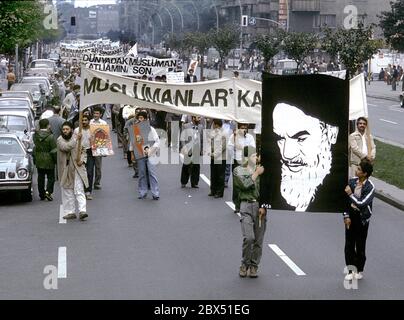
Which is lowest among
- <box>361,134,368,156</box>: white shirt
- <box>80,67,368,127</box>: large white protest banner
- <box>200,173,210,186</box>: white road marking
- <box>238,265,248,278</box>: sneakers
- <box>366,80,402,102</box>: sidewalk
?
<box>366,80,402,102</box>: sidewalk

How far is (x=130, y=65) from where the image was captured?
26.3 metres

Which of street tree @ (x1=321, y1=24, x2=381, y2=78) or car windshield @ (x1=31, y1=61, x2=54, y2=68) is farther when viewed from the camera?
car windshield @ (x1=31, y1=61, x2=54, y2=68)

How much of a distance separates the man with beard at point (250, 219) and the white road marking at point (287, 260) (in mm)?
680

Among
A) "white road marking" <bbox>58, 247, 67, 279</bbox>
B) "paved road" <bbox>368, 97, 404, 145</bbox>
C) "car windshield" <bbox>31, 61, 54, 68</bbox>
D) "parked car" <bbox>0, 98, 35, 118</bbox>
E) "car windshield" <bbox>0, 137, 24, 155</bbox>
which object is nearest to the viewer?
"white road marking" <bbox>58, 247, 67, 279</bbox>

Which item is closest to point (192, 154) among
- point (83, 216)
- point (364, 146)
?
point (83, 216)

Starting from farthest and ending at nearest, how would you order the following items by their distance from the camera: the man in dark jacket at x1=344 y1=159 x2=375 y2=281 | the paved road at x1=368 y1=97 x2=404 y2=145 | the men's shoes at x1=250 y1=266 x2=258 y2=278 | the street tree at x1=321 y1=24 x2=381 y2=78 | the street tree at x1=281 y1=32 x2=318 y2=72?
the street tree at x1=281 y1=32 x2=318 y2=72
the paved road at x1=368 y1=97 x2=404 y2=145
the street tree at x1=321 y1=24 x2=381 y2=78
the men's shoes at x1=250 y1=266 x2=258 y2=278
the man in dark jacket at x1=344 y1=159 x2=375 y2=281

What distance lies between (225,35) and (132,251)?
53.2 m

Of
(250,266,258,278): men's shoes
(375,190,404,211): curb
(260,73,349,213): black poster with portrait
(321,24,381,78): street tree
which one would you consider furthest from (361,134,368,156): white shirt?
(321,24,381,78): street tree

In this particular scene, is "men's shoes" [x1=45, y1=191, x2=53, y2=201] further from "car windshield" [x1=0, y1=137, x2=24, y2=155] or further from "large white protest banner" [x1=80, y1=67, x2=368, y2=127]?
"large white protest banner" [x1=80, y1=67, x2=368, y2=127]

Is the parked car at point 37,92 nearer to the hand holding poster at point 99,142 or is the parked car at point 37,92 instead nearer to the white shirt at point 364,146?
the hand holding poster at point 99,142

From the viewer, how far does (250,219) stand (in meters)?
13.4

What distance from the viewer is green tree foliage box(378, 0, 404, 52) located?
70688 millimetres

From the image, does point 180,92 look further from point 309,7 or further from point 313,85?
point 309,7
